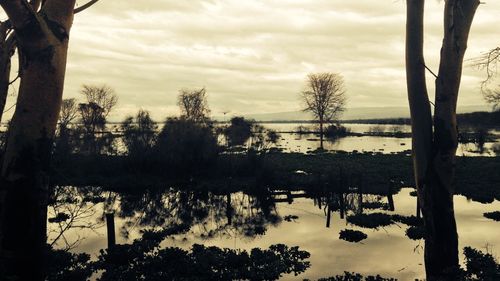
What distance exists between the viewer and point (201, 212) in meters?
19.2

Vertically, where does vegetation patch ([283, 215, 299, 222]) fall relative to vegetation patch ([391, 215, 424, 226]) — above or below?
below

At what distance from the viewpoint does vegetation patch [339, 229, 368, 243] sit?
13.9 m

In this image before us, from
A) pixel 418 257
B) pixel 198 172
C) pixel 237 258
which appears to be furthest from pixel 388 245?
pixel 198 172

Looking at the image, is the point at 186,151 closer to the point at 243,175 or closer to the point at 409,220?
the point at 243,175

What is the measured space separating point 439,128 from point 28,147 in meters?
7.03

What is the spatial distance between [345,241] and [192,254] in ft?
19.2

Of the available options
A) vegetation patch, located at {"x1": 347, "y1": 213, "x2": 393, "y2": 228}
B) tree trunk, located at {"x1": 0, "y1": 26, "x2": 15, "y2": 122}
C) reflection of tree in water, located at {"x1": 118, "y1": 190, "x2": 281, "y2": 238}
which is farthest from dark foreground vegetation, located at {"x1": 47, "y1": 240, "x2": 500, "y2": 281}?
tree trunk, located at {"x1": 0, "y1": 26, "x2": 15, "y2": 122}

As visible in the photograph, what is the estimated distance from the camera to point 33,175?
337 centimetres

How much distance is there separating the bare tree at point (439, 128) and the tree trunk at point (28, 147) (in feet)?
21.2

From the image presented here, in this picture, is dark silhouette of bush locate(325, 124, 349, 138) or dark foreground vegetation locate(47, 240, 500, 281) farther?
dark silhouette of bush locate(325, 124, 349, 138)

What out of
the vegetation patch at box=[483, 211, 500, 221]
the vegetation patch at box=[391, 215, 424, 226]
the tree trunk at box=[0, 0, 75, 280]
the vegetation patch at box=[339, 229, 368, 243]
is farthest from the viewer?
the vegetation patch at box=[483, 211, 500, 221]

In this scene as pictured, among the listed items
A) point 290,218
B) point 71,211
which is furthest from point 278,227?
point 71,211

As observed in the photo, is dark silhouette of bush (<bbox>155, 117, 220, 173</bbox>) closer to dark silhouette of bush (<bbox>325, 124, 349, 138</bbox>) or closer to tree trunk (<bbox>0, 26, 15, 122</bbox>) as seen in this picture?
tree trunk (<bbox>0, 26, 15, 122</bbox>)

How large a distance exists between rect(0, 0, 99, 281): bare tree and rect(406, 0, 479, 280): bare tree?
6.46 meters
